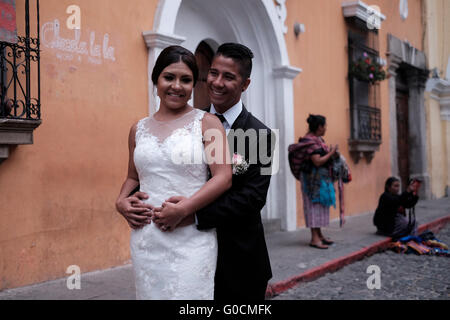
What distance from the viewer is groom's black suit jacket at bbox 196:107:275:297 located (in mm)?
1997

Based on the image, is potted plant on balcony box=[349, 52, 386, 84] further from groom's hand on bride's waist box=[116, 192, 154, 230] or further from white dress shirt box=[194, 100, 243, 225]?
groom's hand on bride's waist box=[116, 192, 154, 230]

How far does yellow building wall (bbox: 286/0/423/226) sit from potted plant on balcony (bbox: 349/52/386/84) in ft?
0.56

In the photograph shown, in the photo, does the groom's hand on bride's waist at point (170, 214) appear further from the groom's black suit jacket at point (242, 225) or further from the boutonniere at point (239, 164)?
the boutonniere at point (239, 164)

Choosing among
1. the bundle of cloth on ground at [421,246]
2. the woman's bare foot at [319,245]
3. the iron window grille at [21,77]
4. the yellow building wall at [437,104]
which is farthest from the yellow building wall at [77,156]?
the yellow building wall at [437,104]

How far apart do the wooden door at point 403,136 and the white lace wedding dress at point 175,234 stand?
11.8m

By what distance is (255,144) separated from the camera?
2090 millimetres

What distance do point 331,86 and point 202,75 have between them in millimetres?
3082

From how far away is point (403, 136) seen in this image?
13359 millimetres

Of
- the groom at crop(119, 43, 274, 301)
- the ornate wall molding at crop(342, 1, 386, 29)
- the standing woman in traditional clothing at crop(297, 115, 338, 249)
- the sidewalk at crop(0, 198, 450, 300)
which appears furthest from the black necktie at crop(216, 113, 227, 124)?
the ornate wall molding at crop(342, 1, 386, 29)

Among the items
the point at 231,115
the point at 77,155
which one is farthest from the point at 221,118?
the point at 77,155

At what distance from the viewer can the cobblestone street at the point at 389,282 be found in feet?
14.7

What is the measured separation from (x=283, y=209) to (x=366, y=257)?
171cm

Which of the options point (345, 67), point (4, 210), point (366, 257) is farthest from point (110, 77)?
point (345, 67)

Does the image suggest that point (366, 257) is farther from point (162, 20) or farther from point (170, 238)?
point (170, 238)
